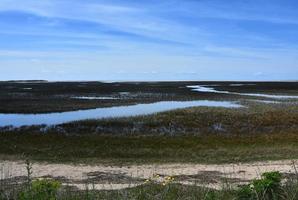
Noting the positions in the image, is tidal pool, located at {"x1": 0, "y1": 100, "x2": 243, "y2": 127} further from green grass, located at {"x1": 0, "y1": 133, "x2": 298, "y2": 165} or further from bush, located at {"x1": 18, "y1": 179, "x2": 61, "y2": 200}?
bush, located at {"x1": 18, "y1": 179, "x2": 61, "y2": 200}

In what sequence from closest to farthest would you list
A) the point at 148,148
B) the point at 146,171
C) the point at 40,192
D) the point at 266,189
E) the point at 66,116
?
the point at 40,192 < the point at 266,189 < the point at 146,171 < the point at 148,148 < the point at 66,116

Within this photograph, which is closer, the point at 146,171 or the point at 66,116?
the point at 146,171

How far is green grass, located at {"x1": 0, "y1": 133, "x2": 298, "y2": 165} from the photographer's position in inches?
918

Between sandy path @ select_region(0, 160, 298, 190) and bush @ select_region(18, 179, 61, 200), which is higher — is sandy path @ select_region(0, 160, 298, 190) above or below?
below

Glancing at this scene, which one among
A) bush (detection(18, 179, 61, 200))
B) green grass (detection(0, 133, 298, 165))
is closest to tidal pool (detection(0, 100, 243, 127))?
green grass (detection(0, 133, 298, 165))

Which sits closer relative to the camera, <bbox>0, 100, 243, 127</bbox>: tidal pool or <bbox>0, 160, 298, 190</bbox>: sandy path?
<bbox>0, 160, 298, 190</bbox>: sandy path

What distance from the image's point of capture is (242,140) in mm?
29281

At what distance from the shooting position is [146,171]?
65.5 feet

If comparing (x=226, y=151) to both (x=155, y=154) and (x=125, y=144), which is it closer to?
(x=155, y=154)

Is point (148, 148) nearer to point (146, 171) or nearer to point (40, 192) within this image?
point (146, 171)

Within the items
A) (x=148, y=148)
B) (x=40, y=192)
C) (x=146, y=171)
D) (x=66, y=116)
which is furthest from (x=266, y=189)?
(x=66, y=116)

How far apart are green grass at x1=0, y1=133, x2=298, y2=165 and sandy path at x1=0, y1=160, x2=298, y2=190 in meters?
1.48

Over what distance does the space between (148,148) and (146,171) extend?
6.27 m

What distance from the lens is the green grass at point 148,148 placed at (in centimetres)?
2331
